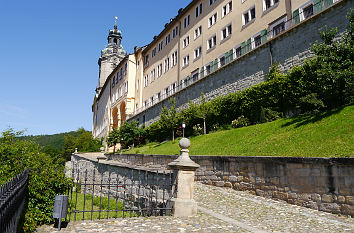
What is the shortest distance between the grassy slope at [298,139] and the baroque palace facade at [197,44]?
834cm

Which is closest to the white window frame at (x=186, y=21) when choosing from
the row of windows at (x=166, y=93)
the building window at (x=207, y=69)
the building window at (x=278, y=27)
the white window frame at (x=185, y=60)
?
the white window frame at (x=185, y=60)

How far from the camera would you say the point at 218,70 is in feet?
86.8

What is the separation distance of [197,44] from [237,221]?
2934cm

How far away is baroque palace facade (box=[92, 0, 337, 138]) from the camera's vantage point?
23.0 meters

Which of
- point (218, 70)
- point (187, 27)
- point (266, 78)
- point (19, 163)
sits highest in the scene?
point (187, 27)

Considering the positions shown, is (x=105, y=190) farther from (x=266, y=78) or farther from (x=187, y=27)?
(x=187, y=27)

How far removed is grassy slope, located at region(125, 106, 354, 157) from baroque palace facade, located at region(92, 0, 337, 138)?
27.4ft

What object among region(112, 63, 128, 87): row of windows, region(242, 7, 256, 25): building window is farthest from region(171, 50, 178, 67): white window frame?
region(112, 63, 128, 87): row of windows

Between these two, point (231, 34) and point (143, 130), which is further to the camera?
point (143, 130)

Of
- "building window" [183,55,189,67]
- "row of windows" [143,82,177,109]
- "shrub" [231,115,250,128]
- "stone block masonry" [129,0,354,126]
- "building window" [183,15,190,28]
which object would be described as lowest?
"shrub" [231,115,250,128]

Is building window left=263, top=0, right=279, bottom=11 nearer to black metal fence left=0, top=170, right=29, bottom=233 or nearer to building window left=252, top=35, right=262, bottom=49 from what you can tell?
building window left=252, top=35, right=262, bottom=49

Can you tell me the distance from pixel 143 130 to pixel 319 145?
89.0ft

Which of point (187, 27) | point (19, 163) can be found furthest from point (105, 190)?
point (187, 27)

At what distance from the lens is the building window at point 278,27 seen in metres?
22.1
